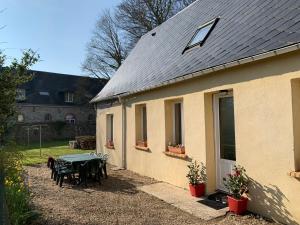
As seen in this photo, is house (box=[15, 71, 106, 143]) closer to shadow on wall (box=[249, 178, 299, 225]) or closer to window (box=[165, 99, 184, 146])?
window (box=[165, 99, 184, 146])

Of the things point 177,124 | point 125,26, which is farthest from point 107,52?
point 177,124

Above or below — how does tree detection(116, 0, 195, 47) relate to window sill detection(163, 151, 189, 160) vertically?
above

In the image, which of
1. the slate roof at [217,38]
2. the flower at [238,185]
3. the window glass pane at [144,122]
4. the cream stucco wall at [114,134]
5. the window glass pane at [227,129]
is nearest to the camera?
the slate roof at [217,38]

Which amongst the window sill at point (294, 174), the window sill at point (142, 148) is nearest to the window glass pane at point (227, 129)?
the window sill at point (294, 174)

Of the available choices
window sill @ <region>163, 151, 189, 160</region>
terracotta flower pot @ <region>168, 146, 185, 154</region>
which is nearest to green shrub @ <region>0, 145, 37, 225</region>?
window sill @ <region>163, 151, 189, 160</region>

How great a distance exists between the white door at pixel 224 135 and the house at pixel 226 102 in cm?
2

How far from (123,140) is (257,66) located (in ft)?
25.9

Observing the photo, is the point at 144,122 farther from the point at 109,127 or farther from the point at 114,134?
the point at 109,127

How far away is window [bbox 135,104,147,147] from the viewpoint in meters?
12.0

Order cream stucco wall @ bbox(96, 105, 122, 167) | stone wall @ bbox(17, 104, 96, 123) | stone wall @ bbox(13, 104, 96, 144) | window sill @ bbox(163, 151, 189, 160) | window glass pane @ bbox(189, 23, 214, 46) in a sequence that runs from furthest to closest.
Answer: stone wall @ bbox(17, 104, 96, 123) → stone wall @ bbox(13, 104, 96, 144) → cream stucco wall @ bbox(96, 105, 122, 167) → window glass pane @ bbox(189, 23, 214, 46) → window sill @ bbox(163, 151, 189, 160)

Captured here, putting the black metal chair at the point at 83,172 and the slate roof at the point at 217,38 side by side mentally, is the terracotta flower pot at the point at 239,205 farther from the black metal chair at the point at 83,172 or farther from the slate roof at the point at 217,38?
the black metal chair at the point at 83,172

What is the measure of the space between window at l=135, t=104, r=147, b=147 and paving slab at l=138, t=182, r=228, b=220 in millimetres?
2786

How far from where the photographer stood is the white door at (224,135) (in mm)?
7322

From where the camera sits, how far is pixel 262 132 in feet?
19.9
